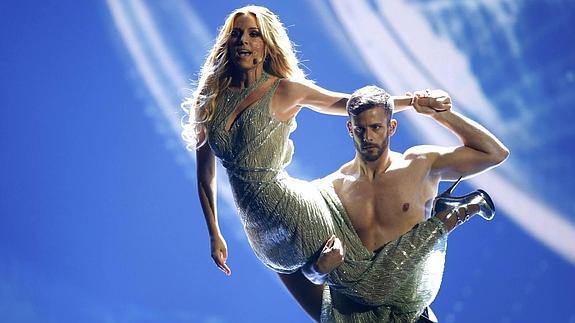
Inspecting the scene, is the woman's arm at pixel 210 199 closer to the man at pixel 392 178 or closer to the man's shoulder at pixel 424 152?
the man at pixel 392 178

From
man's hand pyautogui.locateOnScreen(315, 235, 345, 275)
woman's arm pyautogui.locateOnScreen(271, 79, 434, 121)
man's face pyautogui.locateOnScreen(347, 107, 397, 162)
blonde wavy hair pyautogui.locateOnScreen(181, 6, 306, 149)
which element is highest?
blonde wavy hair pyautogui.locateOnScreen(181, 6, 306, 149)

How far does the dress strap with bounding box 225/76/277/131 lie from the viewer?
2.43 metres

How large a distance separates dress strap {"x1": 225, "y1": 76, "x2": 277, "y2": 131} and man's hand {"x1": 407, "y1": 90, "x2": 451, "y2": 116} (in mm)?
435

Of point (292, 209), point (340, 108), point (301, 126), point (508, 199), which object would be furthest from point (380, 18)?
point (292, 209)

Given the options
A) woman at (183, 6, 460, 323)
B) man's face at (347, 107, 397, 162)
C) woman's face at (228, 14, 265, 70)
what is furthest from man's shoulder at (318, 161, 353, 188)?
woman's face at (228, 14, 265, 70)

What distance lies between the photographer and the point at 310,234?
233 cm

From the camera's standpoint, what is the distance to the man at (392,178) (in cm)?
231

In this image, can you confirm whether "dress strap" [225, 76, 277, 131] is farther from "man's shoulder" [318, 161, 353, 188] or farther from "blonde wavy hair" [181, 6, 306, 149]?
"man's shoulder" [318, 161, 353, 188]

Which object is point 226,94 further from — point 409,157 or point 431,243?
point 431,243

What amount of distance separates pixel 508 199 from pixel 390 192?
164 cm

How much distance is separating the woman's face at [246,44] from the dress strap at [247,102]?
0.07m

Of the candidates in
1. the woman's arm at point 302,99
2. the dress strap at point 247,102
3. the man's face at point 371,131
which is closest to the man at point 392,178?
the man's face at point 371,131

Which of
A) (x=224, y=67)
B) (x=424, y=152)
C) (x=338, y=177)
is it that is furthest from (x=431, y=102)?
(x=224, y=67)

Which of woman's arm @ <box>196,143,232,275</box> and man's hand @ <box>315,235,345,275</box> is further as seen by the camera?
woman's arm @ <box>196,143,232,275</box>
